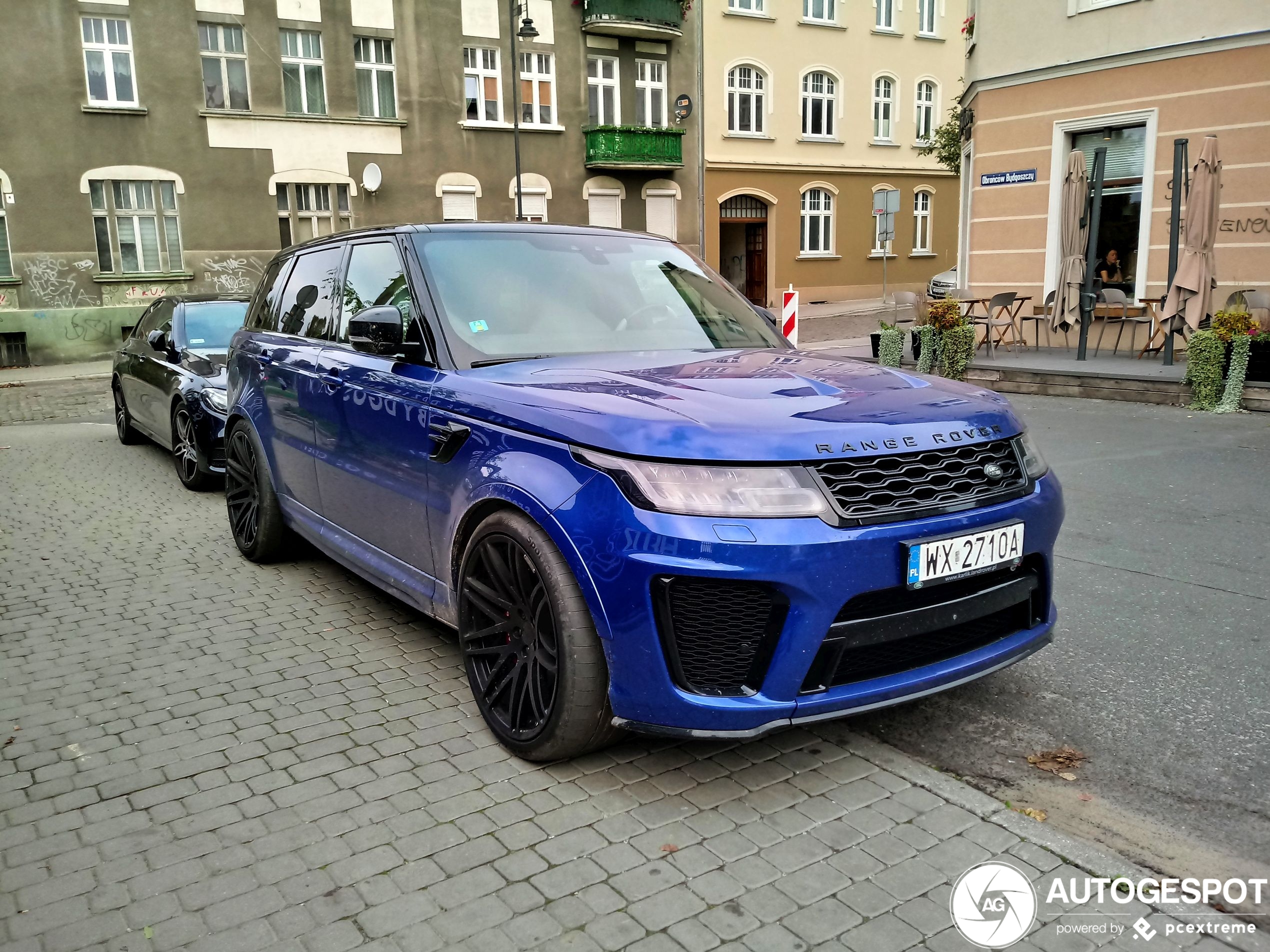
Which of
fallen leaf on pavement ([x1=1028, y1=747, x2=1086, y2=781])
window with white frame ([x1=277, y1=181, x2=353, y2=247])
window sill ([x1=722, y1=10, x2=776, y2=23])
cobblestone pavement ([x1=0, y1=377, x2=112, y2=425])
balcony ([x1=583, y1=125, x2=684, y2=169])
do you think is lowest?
cobblestone pavement ([x1=0, y1=377, x2=112, y2=425])

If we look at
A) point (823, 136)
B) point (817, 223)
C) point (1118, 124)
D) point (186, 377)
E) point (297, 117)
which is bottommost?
point (186, 377)

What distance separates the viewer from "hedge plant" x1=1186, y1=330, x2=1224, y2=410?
11055 mm

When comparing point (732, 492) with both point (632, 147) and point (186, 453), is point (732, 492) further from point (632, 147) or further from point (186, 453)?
point (632, 147)

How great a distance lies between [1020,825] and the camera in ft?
9.71

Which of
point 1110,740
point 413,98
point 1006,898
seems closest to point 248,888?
point 1006,898

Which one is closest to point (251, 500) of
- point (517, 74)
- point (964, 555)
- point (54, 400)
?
point (964, 555)

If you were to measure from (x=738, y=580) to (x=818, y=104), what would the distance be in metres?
34.1

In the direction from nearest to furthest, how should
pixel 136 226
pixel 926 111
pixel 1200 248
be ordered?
pixel 1200 248, pixel 136 226, pixel 926 111

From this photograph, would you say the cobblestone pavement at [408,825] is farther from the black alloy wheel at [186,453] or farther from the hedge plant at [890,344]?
the hedge plant at [890,344]

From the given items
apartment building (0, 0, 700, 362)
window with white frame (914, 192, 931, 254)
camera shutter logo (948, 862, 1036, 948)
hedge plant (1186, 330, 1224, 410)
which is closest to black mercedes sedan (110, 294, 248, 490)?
camera shutter logo (948, 862, 1036, 948)

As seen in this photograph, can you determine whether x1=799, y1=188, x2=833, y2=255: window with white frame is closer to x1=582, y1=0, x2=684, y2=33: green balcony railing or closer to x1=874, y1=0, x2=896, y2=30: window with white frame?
x1=874, y1=0, x2=896, y2=30: window with white frame

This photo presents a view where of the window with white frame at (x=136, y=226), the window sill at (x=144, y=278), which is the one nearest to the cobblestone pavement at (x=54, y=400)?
the window sill at (x=144, y=278)

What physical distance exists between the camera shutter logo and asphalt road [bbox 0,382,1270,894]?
1.26 feet

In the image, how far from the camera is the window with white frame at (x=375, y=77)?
25641 mm
